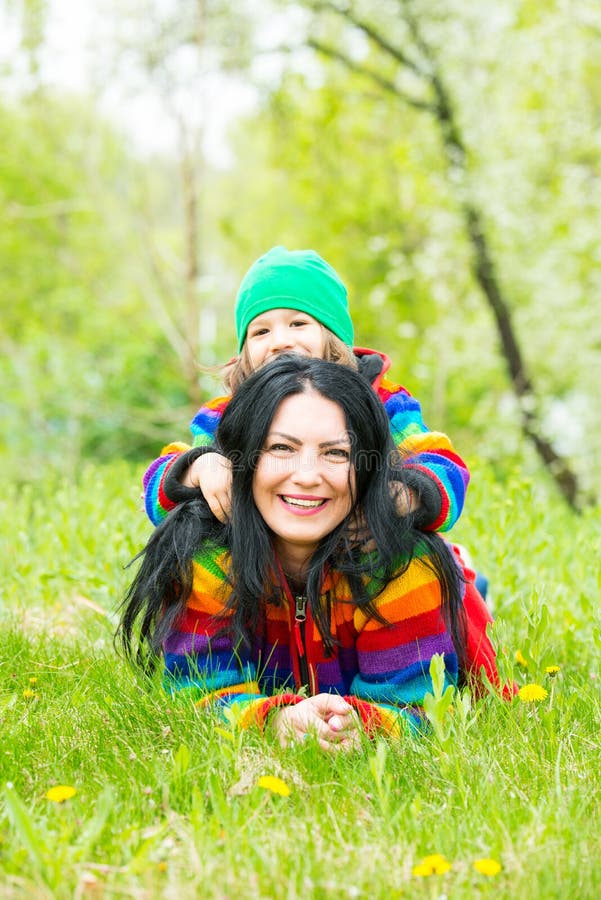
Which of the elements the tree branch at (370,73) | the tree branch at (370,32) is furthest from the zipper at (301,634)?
the tree branch at (370,73)

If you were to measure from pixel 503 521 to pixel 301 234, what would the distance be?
39.1 feet

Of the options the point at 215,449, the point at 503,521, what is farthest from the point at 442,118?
the point at 215,449

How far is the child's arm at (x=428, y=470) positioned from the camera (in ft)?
8.56

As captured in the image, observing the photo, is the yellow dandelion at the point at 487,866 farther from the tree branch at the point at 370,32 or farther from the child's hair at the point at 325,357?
the tree branch at the point at 370,32

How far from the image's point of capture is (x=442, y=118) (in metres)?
11.7

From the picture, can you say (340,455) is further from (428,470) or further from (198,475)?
(198,475)

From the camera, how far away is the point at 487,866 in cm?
166

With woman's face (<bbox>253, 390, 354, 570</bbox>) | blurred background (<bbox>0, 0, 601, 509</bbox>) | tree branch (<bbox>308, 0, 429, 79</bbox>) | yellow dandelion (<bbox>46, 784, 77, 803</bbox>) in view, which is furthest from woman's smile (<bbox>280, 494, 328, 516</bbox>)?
tree branch (<bbox>308, 0, 429, 79</bbox>)

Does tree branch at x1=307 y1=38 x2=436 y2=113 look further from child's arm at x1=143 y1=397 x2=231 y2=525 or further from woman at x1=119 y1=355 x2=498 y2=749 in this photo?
woman at x1=119 y1=355 x2=498 y2=749

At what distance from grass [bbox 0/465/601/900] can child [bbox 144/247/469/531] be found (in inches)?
17.3

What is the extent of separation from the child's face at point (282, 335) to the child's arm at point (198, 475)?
0.68 feet

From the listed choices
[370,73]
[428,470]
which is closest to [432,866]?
[428,470]

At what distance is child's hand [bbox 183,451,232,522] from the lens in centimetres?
265

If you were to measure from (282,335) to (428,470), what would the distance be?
86cm
